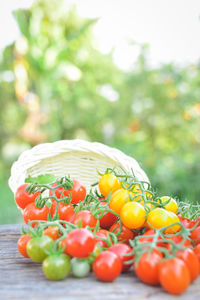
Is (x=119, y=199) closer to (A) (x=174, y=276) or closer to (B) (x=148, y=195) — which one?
(B) (x=148, y=195)

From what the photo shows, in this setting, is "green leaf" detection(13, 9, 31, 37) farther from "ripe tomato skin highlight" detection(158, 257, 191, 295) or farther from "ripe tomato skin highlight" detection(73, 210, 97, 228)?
"ripe tomato skin highlight" detection(158, 257, 191, 295)

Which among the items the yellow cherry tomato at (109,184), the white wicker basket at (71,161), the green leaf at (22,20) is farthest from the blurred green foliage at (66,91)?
the yellow cherry tomato at (109,184)

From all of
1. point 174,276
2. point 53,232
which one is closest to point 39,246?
point 53,232

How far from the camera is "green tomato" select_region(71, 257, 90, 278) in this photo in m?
1.01

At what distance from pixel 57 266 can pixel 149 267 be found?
0.87ft

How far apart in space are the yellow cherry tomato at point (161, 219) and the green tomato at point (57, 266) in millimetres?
315

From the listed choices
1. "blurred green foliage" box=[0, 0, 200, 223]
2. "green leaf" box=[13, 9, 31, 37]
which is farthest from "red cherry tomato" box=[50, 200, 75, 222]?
"green leaf" box=[13, 9, 31, 37]

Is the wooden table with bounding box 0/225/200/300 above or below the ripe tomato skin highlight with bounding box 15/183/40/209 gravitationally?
below

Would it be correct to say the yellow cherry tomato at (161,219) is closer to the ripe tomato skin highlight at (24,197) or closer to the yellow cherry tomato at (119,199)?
the yellow cherry tomato at (119,199)

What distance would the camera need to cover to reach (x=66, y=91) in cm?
607

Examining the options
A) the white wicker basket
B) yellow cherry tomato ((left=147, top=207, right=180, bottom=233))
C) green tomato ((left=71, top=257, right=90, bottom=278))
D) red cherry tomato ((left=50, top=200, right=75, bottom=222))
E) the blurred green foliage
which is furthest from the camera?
the blurred green foliage

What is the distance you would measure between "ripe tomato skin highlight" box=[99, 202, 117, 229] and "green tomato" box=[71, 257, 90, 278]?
0.30 m

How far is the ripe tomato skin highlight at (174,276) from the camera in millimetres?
874

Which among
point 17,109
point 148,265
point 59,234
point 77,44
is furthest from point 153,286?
point 77,44
